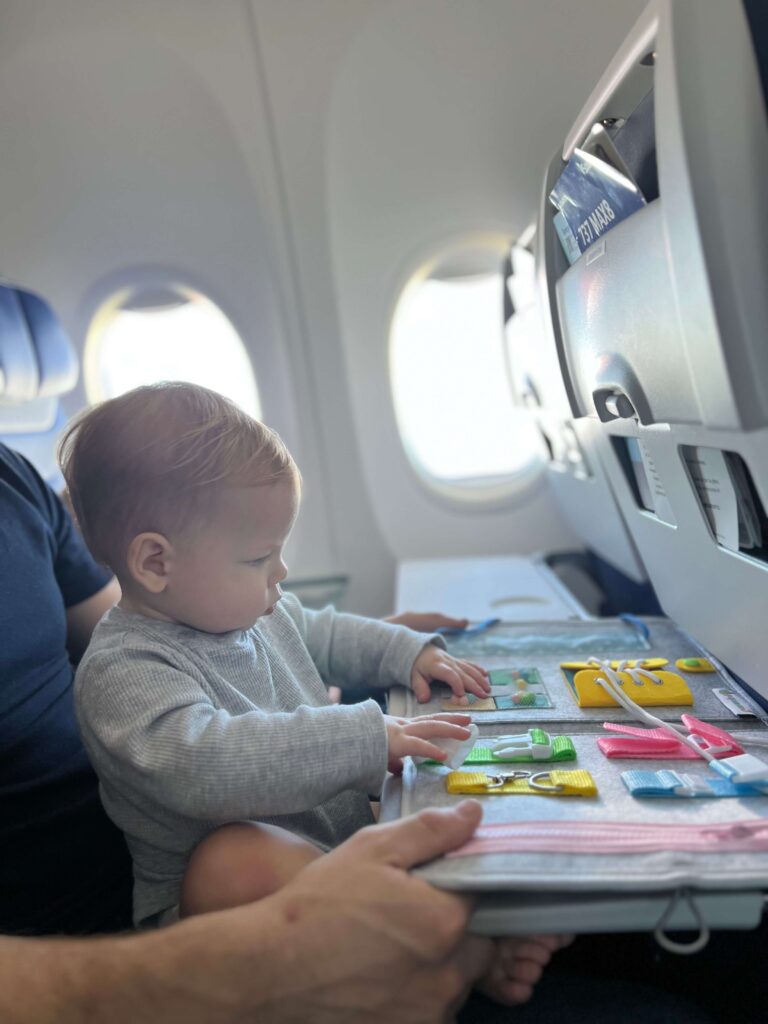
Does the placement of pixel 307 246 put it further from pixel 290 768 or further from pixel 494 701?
pixel 290 768

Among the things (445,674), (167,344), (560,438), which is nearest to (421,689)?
(445,674)

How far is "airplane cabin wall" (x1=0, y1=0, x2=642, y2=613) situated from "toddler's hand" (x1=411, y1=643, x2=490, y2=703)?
5.49 ft

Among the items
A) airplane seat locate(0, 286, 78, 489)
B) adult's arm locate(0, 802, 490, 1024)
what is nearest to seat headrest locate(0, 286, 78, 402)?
airplane seat locate(0, 286, 78, 489)

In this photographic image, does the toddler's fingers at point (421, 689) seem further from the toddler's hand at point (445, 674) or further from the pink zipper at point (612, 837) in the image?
the pink zipper at point (612, 837)

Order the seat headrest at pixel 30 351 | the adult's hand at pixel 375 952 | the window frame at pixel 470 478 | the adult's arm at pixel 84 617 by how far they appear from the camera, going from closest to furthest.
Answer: the adult's hand at pixel 375 952 → the adult's arm at pixel 84 617 → the seat headrest at pixel 30 351 → the window frame at pixel 470 478

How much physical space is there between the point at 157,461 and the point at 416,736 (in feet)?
1.67

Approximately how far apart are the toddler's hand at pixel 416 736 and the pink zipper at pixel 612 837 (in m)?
0.16

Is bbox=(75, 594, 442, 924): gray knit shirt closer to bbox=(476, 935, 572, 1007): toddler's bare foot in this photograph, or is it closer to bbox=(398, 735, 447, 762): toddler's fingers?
bbox=(398, 735, 447, 762): toddler's fingers

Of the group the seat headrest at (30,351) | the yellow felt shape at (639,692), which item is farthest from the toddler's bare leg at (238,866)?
the seat headrest at (30,351)

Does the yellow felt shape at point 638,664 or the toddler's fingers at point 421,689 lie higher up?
the toddler's fingers at point 421,689

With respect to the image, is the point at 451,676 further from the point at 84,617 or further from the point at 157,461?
the point at 84,617

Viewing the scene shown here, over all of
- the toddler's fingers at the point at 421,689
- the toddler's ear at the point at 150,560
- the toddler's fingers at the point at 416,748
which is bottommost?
the toddler's fingers at the point at 421,689

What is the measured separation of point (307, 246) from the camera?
2.75m

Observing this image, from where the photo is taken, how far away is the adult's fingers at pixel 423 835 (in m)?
0.84
